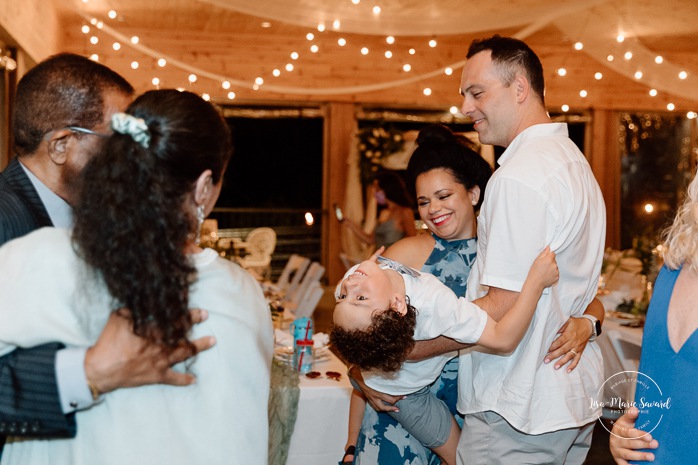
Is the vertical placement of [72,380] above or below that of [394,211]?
above

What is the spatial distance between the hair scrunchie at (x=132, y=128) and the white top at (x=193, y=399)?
203mm

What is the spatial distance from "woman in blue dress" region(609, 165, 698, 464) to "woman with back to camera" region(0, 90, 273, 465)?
715 mm

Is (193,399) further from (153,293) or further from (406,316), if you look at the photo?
(406,316)

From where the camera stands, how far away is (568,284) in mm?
2061

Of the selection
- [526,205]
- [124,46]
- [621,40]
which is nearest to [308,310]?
[621,40]

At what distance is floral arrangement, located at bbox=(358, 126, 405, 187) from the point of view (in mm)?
9922

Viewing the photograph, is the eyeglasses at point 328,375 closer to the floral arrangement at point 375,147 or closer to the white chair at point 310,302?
the white chair at point 310,302

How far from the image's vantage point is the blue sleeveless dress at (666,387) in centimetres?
132

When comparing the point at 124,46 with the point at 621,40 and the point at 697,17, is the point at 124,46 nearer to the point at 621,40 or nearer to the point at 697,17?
the point at 621,40

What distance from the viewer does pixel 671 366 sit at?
1357mm

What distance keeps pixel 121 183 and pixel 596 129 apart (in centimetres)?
1066

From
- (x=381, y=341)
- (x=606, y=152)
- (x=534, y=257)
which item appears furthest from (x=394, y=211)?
(x=606, y=152)

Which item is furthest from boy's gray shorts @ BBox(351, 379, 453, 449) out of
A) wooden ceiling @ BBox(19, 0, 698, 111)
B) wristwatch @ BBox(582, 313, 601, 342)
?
wooden ceiling @ BBox(19, 0, 698, 111)

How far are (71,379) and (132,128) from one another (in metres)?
0.44
